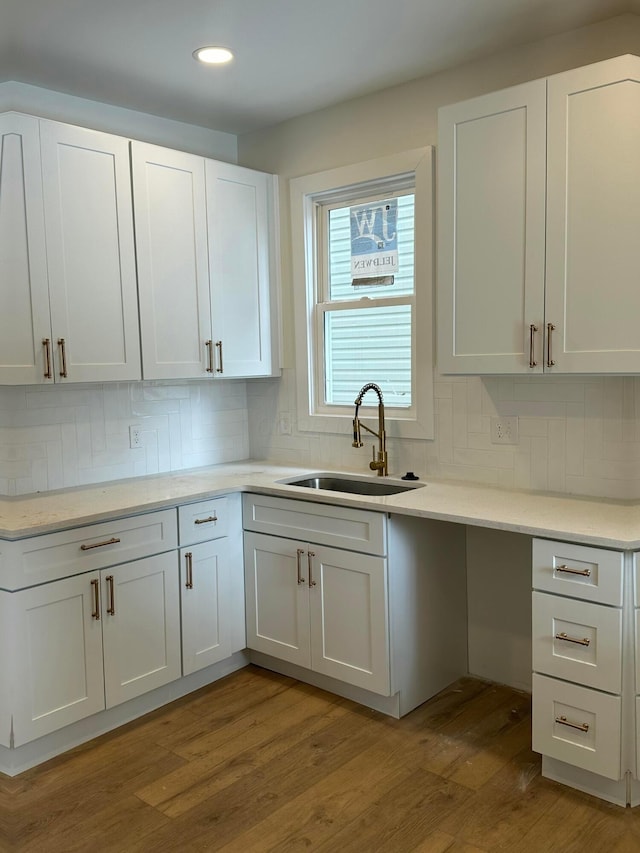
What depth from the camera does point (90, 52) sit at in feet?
9.04

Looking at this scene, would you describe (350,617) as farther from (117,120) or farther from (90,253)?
(117,120)

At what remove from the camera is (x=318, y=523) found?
3.00 m

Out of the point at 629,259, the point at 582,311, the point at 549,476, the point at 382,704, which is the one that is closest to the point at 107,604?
the point at 382,704

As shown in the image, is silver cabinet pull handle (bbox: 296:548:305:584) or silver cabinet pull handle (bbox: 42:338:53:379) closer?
silver cabinet pull handle (bbox: 42:338:53:379)

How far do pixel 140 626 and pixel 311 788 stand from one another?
0.92 m

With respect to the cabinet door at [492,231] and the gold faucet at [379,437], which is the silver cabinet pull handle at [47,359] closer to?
the gold faucet at [379,437]

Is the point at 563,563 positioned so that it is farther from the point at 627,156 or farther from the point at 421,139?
the point at 421,139

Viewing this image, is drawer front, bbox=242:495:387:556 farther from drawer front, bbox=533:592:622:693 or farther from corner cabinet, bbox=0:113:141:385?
corner cabinet, bbox=0:113:141:385

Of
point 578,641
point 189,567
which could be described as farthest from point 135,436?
point 578,641

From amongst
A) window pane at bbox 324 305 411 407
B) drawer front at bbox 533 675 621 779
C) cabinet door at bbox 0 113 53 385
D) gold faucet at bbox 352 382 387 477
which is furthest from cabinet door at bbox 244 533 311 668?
cabinet door at bbox 0 113 53 385

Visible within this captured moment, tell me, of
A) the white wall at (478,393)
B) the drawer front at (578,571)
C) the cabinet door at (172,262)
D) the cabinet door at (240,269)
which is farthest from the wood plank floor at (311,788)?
the cabinet door at (240,269)

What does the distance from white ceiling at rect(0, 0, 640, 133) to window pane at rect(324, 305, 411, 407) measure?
3.35 ft

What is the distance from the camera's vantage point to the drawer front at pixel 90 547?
253cm

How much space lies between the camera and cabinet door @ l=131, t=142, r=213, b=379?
3141 millimetres
